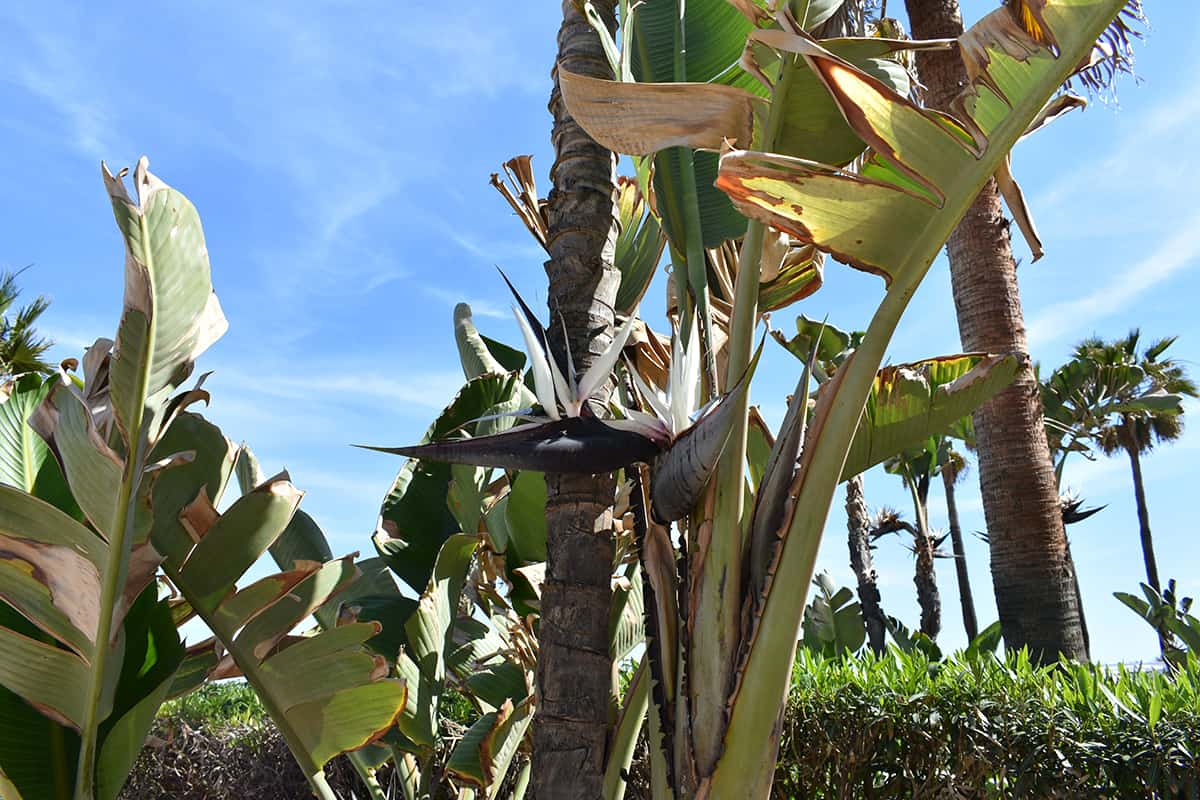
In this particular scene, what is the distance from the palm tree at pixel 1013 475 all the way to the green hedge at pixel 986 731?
1.26 metres

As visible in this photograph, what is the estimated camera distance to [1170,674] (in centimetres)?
331

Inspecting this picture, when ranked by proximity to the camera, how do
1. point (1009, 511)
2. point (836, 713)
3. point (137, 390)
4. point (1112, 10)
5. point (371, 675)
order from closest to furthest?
point (1112, 10), point (137, 390), point (371, 675), point (836, 713), point (1009, 511)

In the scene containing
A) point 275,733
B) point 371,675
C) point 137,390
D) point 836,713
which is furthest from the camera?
point 275,733

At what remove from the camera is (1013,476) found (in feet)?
17.1

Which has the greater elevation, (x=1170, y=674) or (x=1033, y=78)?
(x=1033, y=78)

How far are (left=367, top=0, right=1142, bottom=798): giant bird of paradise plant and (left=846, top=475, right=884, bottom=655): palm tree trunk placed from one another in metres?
10.4

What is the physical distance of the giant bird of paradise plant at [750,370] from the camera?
214 centimetres

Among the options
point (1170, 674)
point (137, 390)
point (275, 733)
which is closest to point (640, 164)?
point (137, 390)

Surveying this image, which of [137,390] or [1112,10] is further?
[137,390]

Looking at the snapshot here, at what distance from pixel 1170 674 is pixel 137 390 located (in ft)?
12.4

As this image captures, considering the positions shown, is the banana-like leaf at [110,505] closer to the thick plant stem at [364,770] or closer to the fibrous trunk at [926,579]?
the thick plant stem at [364,770]

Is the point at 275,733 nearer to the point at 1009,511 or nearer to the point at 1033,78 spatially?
the point at 1009,511

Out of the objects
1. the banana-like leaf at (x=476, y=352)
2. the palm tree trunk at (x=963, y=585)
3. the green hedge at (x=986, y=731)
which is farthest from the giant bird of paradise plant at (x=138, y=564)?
the palm tree trunk at (x=963, y=585)

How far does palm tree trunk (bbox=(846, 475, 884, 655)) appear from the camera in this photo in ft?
40.1
